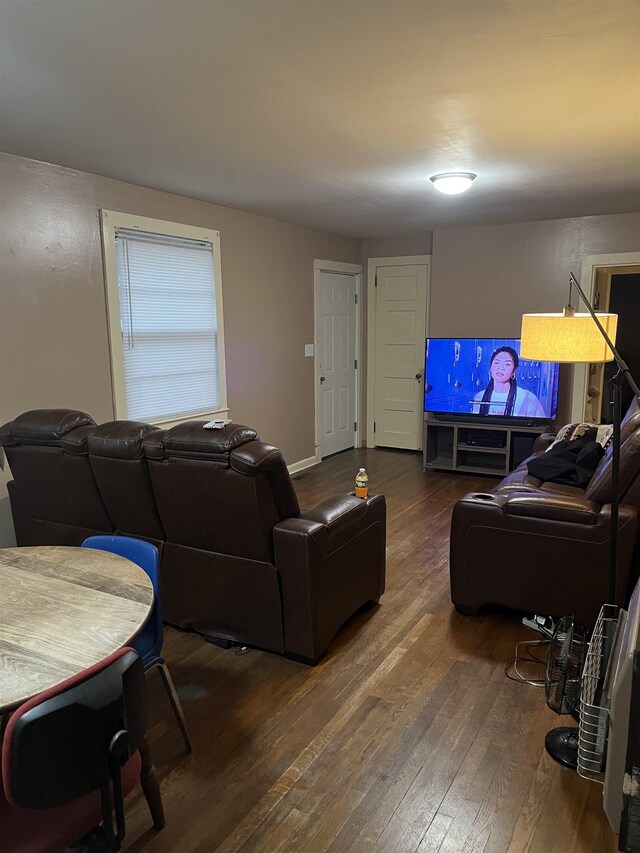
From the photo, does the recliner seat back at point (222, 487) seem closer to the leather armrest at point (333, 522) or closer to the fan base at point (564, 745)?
the leather armrest at point (333, 522)

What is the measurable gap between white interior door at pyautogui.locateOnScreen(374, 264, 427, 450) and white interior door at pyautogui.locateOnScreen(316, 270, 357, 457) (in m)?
0.32

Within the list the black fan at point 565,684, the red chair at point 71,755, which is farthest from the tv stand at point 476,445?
the red chair at point 71,755

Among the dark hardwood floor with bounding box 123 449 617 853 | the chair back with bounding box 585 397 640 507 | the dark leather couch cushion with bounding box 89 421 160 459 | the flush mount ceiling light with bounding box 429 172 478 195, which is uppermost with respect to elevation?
the flush mount ceiling light with bounding box 429 172 478 195

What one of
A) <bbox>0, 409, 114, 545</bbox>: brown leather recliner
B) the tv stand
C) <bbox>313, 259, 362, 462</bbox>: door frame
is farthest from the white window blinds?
the tv stand

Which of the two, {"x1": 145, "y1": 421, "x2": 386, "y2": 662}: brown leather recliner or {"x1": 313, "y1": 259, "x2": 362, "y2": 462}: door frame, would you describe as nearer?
{"x1": 145, "y1": 421, "x2": 386, "y2": 662}: brown leather recliner

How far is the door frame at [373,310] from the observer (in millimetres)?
6750

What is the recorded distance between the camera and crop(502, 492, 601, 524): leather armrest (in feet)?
9.24

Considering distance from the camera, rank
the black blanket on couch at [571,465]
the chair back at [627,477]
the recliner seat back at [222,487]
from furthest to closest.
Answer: the black blanket on couch at [571,465], the chair back at [627,477], the recliner seat back at [222,487]

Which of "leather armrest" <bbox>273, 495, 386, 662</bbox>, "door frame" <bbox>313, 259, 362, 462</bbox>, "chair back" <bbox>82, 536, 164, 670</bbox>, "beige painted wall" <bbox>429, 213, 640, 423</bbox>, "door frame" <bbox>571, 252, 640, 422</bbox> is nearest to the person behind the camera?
"chair back" <bbox>82, 536, 164, 670</bbox>

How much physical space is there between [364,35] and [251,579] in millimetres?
2159

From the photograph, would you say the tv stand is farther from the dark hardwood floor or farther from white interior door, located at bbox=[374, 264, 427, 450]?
the dark hardwood floor

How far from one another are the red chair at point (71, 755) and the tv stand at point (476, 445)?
4971 millimetres

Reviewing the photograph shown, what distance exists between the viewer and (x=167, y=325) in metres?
4.52

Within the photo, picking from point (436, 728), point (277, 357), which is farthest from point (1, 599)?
point (277, 357)
